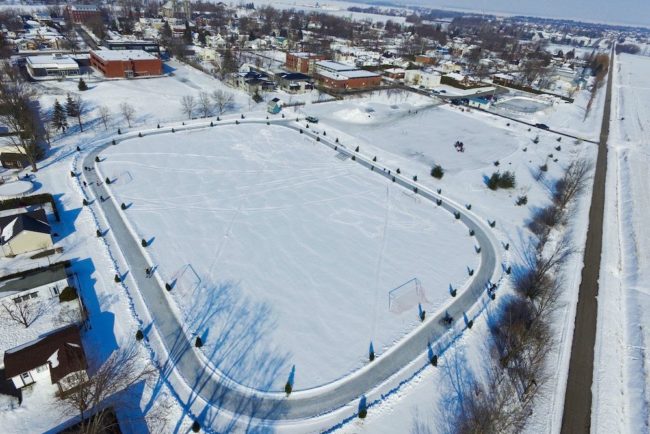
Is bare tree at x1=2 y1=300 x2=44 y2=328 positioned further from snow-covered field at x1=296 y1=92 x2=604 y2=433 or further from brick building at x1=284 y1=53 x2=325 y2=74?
brick building at x1=284 y1=53 x2=325 y2=74

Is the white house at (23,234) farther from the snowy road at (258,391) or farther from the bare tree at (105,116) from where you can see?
the bare tree at (105,116)

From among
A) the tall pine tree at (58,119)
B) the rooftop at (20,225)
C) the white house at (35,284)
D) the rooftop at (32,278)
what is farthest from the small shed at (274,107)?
the white house at (35,284)

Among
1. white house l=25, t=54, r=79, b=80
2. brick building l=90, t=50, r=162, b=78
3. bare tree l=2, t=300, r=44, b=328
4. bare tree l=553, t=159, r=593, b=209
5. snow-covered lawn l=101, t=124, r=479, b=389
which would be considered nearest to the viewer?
bare tree l=2, t=300, r=44, b=328

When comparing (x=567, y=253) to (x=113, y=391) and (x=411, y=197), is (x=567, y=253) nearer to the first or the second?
(x=411, y=197)

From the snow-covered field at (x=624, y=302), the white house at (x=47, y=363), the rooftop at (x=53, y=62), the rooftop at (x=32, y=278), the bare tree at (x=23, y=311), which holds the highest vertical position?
the rooftop at (x=53, y=62)

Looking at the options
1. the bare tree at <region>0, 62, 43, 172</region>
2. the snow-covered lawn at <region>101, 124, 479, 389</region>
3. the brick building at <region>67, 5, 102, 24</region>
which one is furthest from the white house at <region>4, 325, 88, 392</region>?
the brick building at <region>67, 5, 102, 24</region>

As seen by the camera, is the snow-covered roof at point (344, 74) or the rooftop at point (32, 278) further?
the snow-covered roof at point (344, 74)
